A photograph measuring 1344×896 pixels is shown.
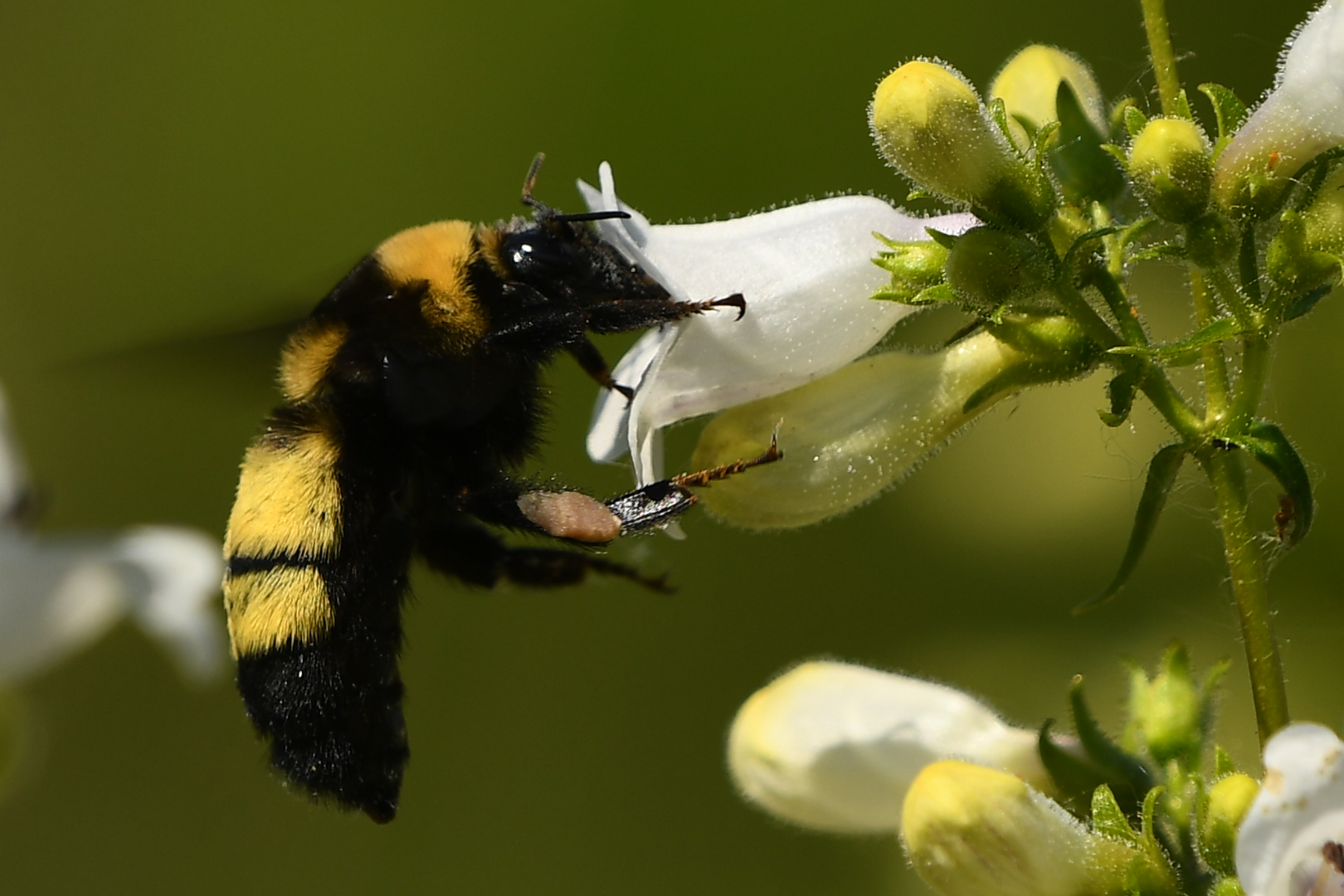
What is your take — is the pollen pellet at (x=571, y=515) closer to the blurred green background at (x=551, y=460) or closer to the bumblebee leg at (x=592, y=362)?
the bumblebee leg at (x=592, y=362)

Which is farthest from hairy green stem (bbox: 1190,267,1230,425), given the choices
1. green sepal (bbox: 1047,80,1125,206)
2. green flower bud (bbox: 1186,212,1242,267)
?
green sepal (bbox: 1047,80,1125,206)

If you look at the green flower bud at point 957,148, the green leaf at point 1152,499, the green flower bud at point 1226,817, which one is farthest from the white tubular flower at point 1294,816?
the green flower bud at point 957,148

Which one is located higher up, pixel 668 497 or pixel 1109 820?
pixel 668 497

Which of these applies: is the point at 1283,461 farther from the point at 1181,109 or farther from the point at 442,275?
the point at 442,275

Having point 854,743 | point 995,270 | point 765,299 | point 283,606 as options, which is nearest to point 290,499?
point 283,606

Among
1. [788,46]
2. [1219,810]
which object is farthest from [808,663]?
[788,46]

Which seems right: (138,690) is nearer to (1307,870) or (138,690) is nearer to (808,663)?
(808,663)
